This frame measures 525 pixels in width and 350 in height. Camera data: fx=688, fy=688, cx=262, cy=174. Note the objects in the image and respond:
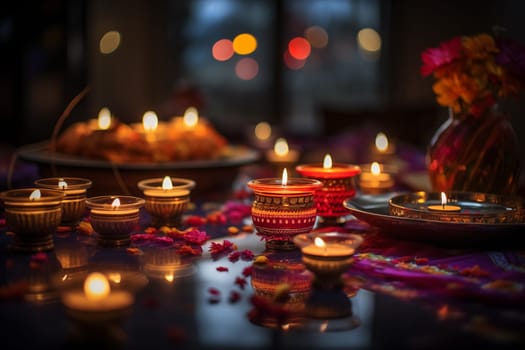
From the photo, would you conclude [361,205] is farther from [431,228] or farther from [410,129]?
[410,129]

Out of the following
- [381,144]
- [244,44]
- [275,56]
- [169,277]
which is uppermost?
[244,44]

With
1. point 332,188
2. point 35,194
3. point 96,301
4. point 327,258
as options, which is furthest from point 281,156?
point 96,301

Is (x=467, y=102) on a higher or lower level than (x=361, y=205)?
higher

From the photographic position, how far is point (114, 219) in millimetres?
1290

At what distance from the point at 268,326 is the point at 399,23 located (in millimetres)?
5595

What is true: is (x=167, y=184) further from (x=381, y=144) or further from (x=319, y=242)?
(x=381, y=144)

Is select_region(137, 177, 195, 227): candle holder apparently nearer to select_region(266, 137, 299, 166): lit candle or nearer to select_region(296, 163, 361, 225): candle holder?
select_region(296, 163, 361, 225): candle holder

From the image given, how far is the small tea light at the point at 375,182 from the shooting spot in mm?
1741

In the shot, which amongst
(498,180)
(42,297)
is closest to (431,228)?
(498,180)

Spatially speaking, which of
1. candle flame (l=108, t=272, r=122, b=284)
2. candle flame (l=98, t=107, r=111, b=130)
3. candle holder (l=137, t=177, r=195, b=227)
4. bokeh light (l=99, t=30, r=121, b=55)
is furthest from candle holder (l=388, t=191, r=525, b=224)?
bokeh light (l=99, t=30, r=121, b=55)

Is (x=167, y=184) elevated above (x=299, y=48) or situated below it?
below

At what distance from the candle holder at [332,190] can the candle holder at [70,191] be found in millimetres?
470

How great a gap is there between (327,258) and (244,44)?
17.3 ft

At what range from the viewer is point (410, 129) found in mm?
4922
